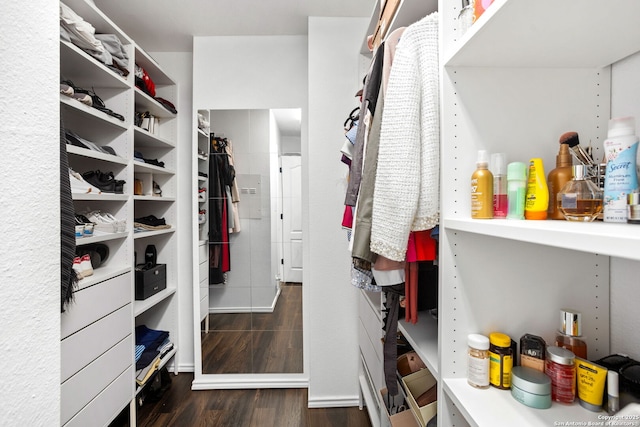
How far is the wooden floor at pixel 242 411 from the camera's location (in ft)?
6.09

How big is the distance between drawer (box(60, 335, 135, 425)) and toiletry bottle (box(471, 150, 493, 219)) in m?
1.72

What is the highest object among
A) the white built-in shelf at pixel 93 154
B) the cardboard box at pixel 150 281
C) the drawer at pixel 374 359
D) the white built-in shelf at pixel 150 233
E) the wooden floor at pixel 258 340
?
the white built-in shelf at pixel 93 154

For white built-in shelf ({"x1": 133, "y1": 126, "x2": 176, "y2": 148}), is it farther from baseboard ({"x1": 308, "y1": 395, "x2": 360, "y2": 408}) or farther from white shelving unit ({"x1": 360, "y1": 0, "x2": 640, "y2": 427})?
baseboard ({"x1": 308, "y1": 395, "x2": 360, "y2": 408})

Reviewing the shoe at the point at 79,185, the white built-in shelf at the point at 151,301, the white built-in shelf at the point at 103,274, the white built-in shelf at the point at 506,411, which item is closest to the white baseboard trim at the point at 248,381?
the white built-in shelf at the point at 151,301

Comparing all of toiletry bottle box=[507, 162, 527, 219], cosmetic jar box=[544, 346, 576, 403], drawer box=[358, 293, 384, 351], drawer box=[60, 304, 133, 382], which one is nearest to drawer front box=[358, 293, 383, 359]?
drawer box=[358, 293, 384, 351]

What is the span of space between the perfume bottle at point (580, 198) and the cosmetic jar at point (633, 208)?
68mm

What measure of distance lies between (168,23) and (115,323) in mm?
1952

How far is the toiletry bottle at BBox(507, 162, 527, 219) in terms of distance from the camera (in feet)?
2.22

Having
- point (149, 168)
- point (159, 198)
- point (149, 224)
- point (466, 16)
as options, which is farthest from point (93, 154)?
point (466, 16)

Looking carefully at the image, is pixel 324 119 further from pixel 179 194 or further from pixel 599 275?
pixel 599 275

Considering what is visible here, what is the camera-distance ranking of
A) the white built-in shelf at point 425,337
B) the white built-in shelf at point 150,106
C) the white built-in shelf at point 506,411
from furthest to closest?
1. the white built-in shelf at point 150,106
2. the white built-in shelf at point 425,337
3. the white built-in shelf at point 506,411

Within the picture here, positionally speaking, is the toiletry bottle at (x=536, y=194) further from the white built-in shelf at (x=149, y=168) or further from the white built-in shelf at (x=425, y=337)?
the white built-in shelf at (x=149, y=168)

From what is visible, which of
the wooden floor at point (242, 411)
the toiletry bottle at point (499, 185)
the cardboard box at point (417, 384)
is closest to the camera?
the toiletry bottle at point (499, 185)

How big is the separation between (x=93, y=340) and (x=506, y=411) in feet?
5.58
